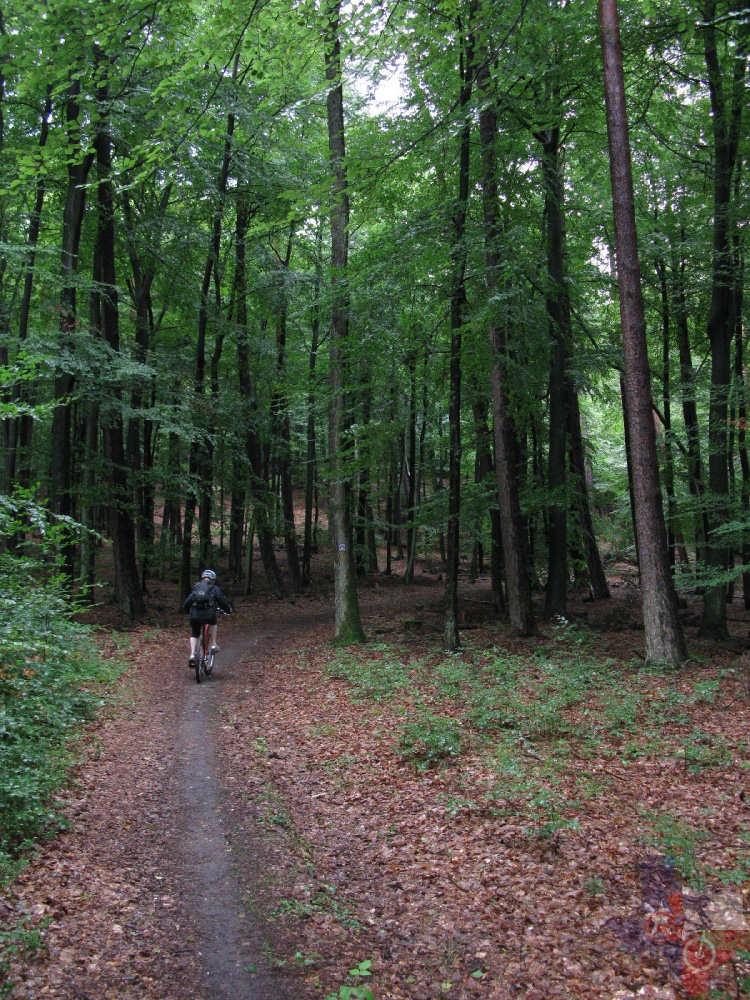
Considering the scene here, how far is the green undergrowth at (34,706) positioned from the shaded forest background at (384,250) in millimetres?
640

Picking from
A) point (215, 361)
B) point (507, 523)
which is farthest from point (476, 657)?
point (215, 361)

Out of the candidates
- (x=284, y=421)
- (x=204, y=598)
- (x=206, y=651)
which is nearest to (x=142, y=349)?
(x=204, y=598)

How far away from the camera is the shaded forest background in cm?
762

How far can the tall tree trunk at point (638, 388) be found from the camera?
8.66 meters

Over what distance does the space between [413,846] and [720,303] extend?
35.8 feet

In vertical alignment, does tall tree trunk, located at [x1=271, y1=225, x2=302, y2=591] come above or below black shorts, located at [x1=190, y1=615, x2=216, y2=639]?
above

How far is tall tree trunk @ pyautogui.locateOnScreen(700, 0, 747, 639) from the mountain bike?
8.80 m

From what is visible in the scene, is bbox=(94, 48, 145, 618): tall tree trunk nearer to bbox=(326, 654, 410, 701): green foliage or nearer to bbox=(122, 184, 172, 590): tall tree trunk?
bbox=(122, 184, 172, 590): tall tree trunk

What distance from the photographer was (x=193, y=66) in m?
6.14

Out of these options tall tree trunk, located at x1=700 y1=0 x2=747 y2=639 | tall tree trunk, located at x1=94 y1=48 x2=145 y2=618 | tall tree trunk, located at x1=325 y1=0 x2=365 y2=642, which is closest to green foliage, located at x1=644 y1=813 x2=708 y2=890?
tall tree trunk, located at x1=700 y1=0 x2=747 y2=639

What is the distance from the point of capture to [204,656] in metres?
11.4

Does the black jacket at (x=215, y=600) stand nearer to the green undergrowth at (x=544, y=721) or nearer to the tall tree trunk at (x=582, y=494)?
the green undergrowth at (x=544, y=721)

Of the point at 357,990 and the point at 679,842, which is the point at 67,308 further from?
the point at 679,842

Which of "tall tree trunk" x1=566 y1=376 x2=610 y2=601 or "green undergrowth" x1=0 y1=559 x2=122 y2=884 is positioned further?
"tall tree trunk" x1=566 y1=376 x2=610 y2=601
